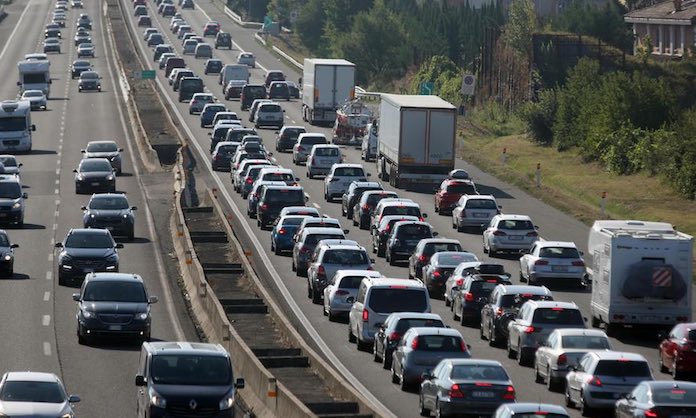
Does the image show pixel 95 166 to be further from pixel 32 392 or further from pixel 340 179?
pixel 32 392

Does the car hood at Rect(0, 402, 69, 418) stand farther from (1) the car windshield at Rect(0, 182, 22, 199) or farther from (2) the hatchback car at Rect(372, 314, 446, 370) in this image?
(1) the car windshield at Rect(0, 182, 22, 199)

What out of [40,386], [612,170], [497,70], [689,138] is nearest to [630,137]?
[612,170]

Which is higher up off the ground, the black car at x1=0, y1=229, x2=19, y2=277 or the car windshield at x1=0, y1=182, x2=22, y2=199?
the car windshield at x1=0, y1=182, x2=22, y2=199

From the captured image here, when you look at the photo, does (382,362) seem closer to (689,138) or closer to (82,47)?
(689,138)

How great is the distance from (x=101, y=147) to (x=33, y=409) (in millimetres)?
49015

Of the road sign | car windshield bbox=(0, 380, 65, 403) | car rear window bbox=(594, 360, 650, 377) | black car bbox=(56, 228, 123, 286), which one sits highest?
the road sign

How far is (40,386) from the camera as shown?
2548 centimetres

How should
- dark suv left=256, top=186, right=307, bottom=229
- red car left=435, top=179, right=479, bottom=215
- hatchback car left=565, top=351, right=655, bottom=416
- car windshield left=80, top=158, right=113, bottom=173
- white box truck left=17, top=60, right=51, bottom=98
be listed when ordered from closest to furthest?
hatchback car left=565, top=351, right=655, bottom=416, dark suv left=256, top=186, right=307, bottom=229, red car left=435, top=179, right=479, bottom=215, car windshield left=80, top=158, right=113, bottom=173, white box truck left=17, top=60, right=51, bottom=98

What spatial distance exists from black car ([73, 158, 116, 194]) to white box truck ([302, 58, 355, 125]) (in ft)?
81.4

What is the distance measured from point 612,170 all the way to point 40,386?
4987cm

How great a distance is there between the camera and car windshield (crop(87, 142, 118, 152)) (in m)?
72.7

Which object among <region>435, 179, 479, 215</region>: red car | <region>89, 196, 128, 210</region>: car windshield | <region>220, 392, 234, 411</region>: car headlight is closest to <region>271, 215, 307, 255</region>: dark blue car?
<region>89, 196, 128, 210</region>: car windshield

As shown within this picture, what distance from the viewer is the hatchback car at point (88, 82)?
11206 centimetres

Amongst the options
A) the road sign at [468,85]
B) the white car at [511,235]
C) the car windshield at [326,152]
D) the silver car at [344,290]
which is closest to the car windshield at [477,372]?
the silver car at [344,290]
